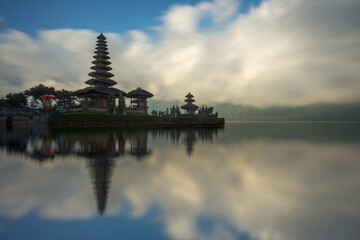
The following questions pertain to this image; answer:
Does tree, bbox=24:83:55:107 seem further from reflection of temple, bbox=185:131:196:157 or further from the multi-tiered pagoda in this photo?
reflection of temple, bbox=185:131:196:157

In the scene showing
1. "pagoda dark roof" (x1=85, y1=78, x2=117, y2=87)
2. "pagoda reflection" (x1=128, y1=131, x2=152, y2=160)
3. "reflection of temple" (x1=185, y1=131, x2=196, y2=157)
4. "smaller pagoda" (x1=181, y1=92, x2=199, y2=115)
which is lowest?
"reflection of temple" (x1=185, y1=131, x2=196, y2=157)

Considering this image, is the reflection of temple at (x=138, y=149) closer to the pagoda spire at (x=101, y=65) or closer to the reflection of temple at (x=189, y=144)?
the reflection of temple at (x=189, y=144)

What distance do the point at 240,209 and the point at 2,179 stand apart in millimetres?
7209

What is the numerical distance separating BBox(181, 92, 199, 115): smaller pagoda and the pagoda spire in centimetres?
2219

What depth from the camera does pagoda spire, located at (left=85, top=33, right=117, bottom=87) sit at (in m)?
44.0

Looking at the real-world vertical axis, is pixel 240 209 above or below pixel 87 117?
below

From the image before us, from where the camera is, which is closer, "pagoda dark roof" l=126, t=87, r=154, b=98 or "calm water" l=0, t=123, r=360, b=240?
"calm water" l=0, t=123, r=360, b=240

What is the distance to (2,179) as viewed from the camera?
5.98m

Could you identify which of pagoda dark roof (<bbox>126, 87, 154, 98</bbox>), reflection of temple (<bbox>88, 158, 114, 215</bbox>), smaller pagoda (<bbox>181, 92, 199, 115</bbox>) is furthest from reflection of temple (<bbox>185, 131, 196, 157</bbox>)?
smaller pagoda (<bbox>181, 92, 199, 115</bbox>)

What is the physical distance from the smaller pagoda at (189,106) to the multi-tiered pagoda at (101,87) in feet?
65.4

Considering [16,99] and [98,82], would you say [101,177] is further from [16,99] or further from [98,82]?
[16,99]

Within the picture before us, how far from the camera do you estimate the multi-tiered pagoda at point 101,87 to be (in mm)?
37125

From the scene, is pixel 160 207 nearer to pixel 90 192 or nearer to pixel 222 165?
pixel 90 192

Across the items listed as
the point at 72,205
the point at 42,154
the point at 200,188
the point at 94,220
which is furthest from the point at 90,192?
the point at 42,154
